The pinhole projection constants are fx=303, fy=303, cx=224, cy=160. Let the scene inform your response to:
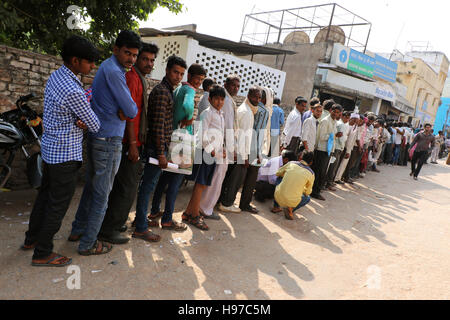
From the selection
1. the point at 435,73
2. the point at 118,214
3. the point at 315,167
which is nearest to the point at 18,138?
the point at 118,214

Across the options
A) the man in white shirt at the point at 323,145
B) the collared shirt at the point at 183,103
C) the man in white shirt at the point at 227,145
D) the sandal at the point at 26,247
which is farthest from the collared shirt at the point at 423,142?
the sandal at the point at 26,247

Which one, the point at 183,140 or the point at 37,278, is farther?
Answer: the point at 183,140

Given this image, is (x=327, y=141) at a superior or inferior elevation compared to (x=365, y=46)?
inferior

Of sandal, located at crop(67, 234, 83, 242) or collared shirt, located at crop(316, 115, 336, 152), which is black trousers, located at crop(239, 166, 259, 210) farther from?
sandal, located at crop(67, 234, 83, 242)

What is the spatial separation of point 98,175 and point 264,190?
11.2ft

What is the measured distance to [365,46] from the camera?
566 inches

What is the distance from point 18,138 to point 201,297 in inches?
101

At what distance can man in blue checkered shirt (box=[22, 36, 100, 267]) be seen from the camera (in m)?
2.39

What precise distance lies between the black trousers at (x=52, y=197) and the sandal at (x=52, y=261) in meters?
0.03

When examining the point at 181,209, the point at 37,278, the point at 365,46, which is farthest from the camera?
the point at 365,46

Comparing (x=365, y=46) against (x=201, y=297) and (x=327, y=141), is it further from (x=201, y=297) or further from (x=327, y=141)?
(x=201, y=297)

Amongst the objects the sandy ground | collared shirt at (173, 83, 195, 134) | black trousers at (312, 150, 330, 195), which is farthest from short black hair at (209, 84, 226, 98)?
black trousers at (312, 150, 330, 195)

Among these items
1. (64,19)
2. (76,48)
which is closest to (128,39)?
(76,48)

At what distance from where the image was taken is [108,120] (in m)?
2.65
